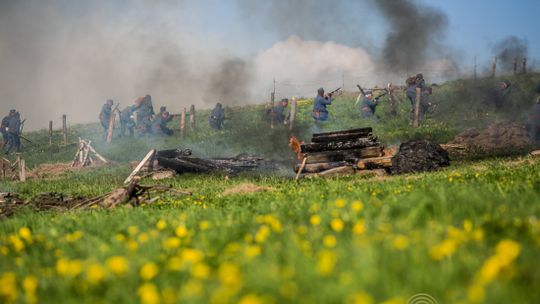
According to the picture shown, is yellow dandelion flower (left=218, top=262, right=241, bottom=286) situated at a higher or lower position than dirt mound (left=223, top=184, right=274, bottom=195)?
higher

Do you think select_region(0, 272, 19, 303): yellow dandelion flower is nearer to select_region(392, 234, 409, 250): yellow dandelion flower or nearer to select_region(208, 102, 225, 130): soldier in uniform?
select_region(392, 234, 409, 250): yellow dandelion flower

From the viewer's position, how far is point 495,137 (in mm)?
20812

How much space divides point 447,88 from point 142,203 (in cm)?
3111

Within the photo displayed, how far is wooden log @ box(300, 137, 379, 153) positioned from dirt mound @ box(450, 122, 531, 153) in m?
5.14

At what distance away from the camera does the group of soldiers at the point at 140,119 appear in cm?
3197

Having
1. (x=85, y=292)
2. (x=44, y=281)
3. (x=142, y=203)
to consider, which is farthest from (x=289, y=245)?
(x=142, y=203)

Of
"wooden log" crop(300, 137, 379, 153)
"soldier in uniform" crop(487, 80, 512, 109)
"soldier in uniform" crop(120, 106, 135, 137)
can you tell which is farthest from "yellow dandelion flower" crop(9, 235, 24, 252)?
"soldier in uniform" crop(487, 80, 512, 109)

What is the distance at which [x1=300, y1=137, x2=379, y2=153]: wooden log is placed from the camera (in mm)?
15961

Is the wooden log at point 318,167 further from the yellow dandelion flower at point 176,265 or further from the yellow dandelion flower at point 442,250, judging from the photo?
the yellow dandelion flower at point 442,250

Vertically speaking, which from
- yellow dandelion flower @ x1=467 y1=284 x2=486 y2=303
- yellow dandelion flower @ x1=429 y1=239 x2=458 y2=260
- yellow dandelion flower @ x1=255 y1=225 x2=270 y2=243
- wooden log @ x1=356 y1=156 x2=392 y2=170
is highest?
yellow dandelion flower @ x1=429 y1=239 x2=458 y2=260

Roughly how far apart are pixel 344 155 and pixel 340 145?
396 millimetres

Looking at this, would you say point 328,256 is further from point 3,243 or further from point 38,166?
point 38,166

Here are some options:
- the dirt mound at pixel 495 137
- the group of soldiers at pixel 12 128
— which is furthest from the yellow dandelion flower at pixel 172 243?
the group of soldiers at pixel 12 128

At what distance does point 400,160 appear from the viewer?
14.5 meters
